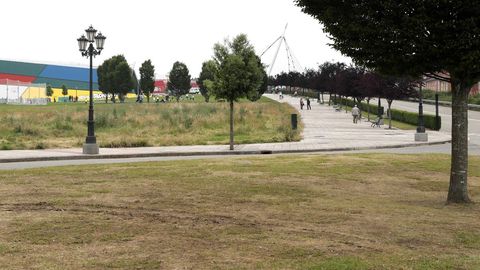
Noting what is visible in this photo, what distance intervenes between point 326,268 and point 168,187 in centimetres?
667

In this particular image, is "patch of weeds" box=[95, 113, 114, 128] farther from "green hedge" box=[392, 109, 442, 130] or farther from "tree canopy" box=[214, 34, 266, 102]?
"green hedge" box=[392, 109, 442, 130]

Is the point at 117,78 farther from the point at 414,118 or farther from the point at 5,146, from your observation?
the point at 5,146

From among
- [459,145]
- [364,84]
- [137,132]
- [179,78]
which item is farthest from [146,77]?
[459,145]

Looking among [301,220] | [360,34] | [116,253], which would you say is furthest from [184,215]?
[360,34]

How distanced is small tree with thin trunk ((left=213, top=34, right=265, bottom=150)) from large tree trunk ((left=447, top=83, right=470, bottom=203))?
14.1 metres

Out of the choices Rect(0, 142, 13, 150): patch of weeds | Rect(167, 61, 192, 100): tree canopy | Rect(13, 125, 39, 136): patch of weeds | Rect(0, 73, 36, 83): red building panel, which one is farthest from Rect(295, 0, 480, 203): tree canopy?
Rect(0, 73, 36, 83): red building panel

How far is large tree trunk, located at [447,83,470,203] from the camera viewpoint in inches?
407

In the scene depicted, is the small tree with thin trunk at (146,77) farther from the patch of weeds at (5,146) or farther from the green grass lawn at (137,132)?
the patch of weeds at (5,146)

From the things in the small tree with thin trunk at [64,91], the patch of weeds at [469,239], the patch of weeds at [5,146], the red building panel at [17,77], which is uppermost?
the red building panel at [17,77]

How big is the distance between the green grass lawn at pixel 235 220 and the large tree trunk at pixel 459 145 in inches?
14.5

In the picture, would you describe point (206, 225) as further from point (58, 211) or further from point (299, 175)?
point (299, 175)

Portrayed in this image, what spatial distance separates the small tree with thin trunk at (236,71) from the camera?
24.2 metres

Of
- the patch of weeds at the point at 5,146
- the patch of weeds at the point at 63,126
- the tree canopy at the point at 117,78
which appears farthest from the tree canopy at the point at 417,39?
the tree canopy at the point at 117,78

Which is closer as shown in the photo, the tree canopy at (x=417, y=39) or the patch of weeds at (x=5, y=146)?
the tree canopy at (x=417, y=39)
